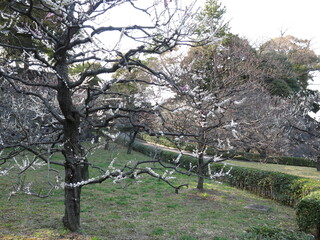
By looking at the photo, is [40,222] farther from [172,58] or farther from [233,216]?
[172,58]

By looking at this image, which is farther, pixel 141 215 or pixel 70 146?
pixel 141 215

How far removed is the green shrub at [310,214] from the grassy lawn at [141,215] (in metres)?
0.55

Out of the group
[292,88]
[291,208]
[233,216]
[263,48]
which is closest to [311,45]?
[292,88]

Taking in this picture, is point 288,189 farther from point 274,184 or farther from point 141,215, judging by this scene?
point 141,215

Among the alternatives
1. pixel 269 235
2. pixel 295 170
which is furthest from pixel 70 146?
pixel 295 170

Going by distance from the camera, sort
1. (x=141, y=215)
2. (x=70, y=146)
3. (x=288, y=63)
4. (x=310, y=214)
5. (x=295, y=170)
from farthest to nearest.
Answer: (x=288, y=63), (x=295, y=170), (x=141, y=215), (x=310, y=214), (x=70, y=146)

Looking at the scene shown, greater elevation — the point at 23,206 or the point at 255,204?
the point at 255,204

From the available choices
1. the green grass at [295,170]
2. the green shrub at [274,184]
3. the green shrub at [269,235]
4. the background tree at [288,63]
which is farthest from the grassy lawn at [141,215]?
the background tree at [288,63]

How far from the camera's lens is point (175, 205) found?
798cm

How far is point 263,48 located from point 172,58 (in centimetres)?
1082

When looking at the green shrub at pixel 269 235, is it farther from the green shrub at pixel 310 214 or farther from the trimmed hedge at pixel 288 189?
the green shrub at pixel 310 214

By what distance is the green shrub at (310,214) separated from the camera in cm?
581

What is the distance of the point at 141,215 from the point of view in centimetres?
688

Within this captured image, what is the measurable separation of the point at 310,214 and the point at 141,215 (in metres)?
3.78
